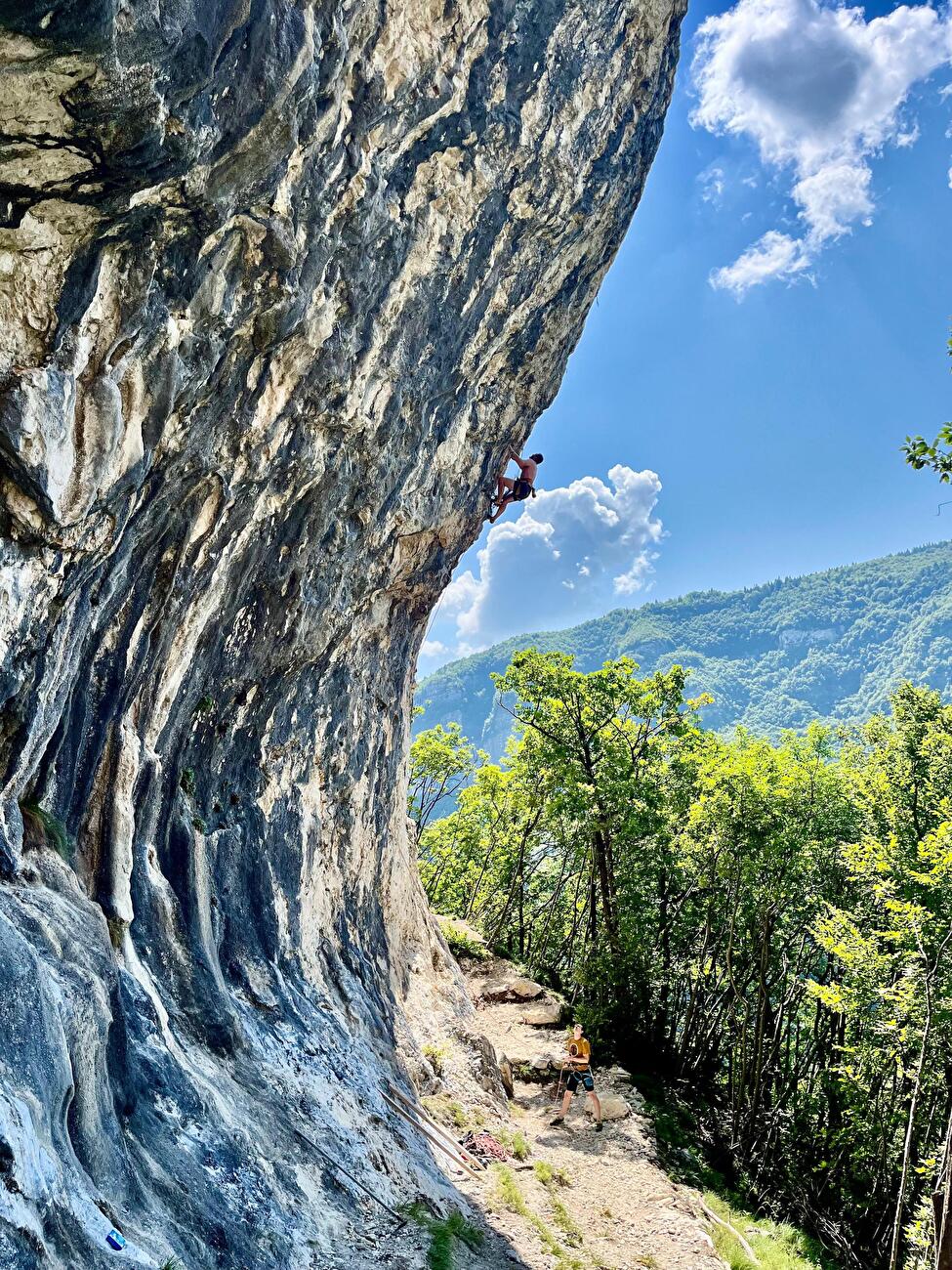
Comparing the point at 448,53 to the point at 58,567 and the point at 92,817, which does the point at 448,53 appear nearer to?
the point at 58,567

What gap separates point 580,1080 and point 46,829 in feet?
45.7

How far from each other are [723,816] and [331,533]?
1252 cm

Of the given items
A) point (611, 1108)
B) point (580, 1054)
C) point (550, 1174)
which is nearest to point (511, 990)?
point (611, 1108)

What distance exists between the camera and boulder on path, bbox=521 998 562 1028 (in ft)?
70.7

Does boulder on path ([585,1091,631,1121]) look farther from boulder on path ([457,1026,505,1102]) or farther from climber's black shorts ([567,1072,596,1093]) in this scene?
boulder on path ([457,1026,505,1102])

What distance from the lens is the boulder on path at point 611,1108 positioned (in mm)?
16406

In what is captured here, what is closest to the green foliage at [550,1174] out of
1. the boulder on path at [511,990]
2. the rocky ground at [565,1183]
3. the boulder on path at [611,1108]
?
the rocky ground at [565,1183]

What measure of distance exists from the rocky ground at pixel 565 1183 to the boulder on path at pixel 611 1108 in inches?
1.1

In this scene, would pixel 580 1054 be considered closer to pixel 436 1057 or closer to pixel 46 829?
pixel 436 1057

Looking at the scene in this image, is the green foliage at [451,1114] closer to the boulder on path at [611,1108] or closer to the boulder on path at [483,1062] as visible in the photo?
the boulder on path at [483,1062]

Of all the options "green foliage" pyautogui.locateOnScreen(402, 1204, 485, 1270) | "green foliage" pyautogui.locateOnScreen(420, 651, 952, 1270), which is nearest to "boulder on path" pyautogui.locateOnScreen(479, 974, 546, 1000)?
"green foliage" pyautogui.locateOnScreen(420, 651, 952, 1270)

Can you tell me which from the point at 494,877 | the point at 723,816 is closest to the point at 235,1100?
the point at 723,816

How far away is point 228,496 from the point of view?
8.32 metres

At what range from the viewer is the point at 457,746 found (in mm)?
37531
